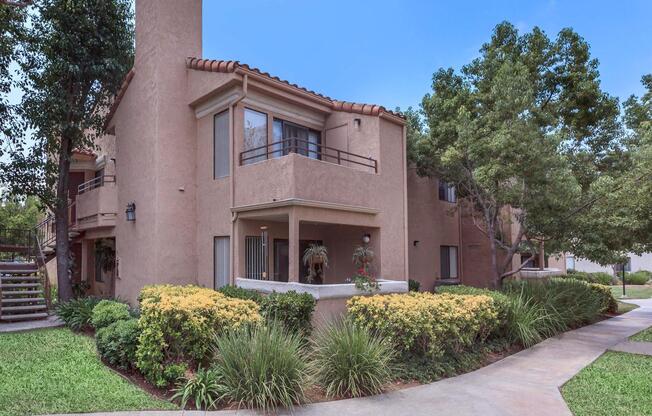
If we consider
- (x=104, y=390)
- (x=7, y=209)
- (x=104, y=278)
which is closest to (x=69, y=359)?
(x=104, y=390)

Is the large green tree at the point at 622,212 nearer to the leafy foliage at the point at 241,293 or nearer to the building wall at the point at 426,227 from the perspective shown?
the building wall at the point at 426,227

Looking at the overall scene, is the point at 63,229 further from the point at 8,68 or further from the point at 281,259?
the point at 281,259

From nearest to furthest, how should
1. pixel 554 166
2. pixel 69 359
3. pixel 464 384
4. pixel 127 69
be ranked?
pixel 464 384, pixel 69 359, pixel 554 166, pixel 127 69

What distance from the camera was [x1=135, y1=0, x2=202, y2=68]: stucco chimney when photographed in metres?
13.7

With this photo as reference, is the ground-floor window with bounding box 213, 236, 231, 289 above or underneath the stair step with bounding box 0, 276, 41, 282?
above

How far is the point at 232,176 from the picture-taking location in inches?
488

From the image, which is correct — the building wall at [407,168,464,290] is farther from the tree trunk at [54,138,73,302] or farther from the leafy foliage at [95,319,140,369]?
the tree trunk at [54,138,73,302]

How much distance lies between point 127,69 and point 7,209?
27266 millimetres

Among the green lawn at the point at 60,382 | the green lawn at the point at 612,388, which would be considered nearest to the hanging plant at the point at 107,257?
the green lawn at the point at 60,382

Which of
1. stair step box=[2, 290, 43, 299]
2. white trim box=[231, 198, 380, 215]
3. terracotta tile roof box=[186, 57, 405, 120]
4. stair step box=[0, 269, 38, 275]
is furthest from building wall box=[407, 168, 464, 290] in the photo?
stair step box=[0, 269, 38, 275]

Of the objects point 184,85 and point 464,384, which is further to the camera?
point 184,85

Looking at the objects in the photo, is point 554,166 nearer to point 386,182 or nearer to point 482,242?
point 386,182

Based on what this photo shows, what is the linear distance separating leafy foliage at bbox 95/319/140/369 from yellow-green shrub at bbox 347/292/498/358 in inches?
174

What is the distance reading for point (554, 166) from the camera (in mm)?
13500
